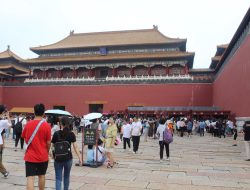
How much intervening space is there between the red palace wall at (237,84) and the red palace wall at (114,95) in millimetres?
2405

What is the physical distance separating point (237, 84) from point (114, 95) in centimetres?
1320

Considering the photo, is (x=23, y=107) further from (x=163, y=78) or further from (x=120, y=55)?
(x=163, y=78)

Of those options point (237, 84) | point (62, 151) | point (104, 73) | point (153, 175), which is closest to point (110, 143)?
point (153, 175)

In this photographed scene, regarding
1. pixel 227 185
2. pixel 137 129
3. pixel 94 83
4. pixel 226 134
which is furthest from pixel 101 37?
pixel 227 185

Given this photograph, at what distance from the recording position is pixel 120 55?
33000mm

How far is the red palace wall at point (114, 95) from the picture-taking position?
29.5m

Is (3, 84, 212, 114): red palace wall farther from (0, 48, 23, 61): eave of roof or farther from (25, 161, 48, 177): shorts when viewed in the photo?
(25, 161, 48, 177): shorts

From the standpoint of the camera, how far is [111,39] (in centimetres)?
3622

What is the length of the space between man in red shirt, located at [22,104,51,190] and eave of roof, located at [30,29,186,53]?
28.6m

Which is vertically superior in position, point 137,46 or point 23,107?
point 137,46

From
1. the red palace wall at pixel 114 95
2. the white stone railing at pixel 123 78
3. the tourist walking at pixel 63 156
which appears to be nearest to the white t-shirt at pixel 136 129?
the tourist walking at pixel 63 156

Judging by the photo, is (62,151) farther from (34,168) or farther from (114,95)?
(114,95)

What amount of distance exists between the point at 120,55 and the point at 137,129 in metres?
22.9

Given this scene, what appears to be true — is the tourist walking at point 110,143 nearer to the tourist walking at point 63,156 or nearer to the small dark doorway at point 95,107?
the tourist walking at point 63,156
